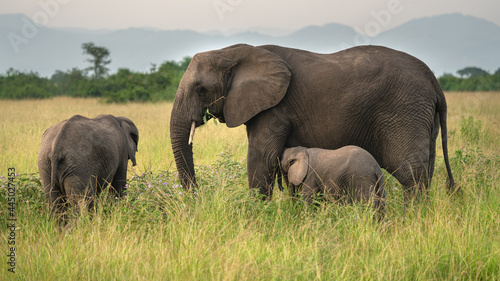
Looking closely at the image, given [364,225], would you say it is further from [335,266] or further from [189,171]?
[189,171]

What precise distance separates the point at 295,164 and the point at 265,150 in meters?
0.42

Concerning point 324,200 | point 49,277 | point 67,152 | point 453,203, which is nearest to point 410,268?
point 324,200

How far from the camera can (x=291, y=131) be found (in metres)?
6.44

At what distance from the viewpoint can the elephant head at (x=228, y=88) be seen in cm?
619

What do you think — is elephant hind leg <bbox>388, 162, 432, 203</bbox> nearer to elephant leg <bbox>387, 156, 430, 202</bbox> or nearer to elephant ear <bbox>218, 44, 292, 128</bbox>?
elephant leg <bbox>387, 156, 430, 202</bbox>

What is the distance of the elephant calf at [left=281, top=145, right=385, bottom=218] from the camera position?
5531 millimetres

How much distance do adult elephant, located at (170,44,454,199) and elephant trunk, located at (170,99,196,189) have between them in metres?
0.01

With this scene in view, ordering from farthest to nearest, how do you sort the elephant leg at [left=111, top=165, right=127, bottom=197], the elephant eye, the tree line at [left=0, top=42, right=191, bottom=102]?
the tree line at [left=0, top=42, right=191, bottom=102], the elephant leg at [left=111, top=165, right=127, bottom=197], the elephant eye

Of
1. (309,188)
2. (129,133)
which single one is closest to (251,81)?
(309,188)

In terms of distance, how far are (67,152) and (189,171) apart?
4.72ft

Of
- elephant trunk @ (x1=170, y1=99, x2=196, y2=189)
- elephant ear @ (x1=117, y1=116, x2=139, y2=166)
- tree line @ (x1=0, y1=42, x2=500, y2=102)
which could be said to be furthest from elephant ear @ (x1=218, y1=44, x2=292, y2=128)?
tree line @ (x1=0, y1=42, x2=500, y2=102)

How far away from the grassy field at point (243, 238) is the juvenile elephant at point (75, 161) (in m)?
0.23

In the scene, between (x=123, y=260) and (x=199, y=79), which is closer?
(x=123, y=260)

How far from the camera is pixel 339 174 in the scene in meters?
5.62
